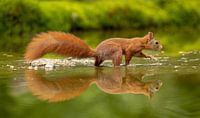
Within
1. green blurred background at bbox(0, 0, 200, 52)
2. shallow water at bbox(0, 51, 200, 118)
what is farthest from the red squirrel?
green blurred background at bbox(0, 0, 200, 52)

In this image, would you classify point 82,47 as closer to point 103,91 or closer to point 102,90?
point 102,90

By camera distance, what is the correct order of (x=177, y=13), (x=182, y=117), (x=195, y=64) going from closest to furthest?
(x=182, y=117) → (x=195, y=64) → (x=177, y=13)

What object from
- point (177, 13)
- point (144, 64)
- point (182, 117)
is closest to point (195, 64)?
point (144, 64)

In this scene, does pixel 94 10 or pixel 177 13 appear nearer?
pixel 94 10

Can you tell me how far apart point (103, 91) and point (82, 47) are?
11.1 ft

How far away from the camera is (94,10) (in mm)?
37719

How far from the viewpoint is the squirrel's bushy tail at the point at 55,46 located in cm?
1211

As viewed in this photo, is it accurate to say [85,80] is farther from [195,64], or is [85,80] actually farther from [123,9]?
[123,9]

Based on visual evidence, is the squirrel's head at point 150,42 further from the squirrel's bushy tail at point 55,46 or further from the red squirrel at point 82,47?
the squirrel's bushy tail at point 55,46

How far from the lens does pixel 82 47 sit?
42.2 feet

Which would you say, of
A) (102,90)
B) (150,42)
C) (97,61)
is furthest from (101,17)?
(102,90)

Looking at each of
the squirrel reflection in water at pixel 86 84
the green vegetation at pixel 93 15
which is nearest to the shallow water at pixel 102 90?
the squirrel reflection in water at pixel 86 84

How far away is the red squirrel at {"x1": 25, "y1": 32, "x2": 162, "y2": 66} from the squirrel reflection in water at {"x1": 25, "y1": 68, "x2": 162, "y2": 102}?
1.65ft

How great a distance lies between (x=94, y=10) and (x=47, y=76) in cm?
2652
